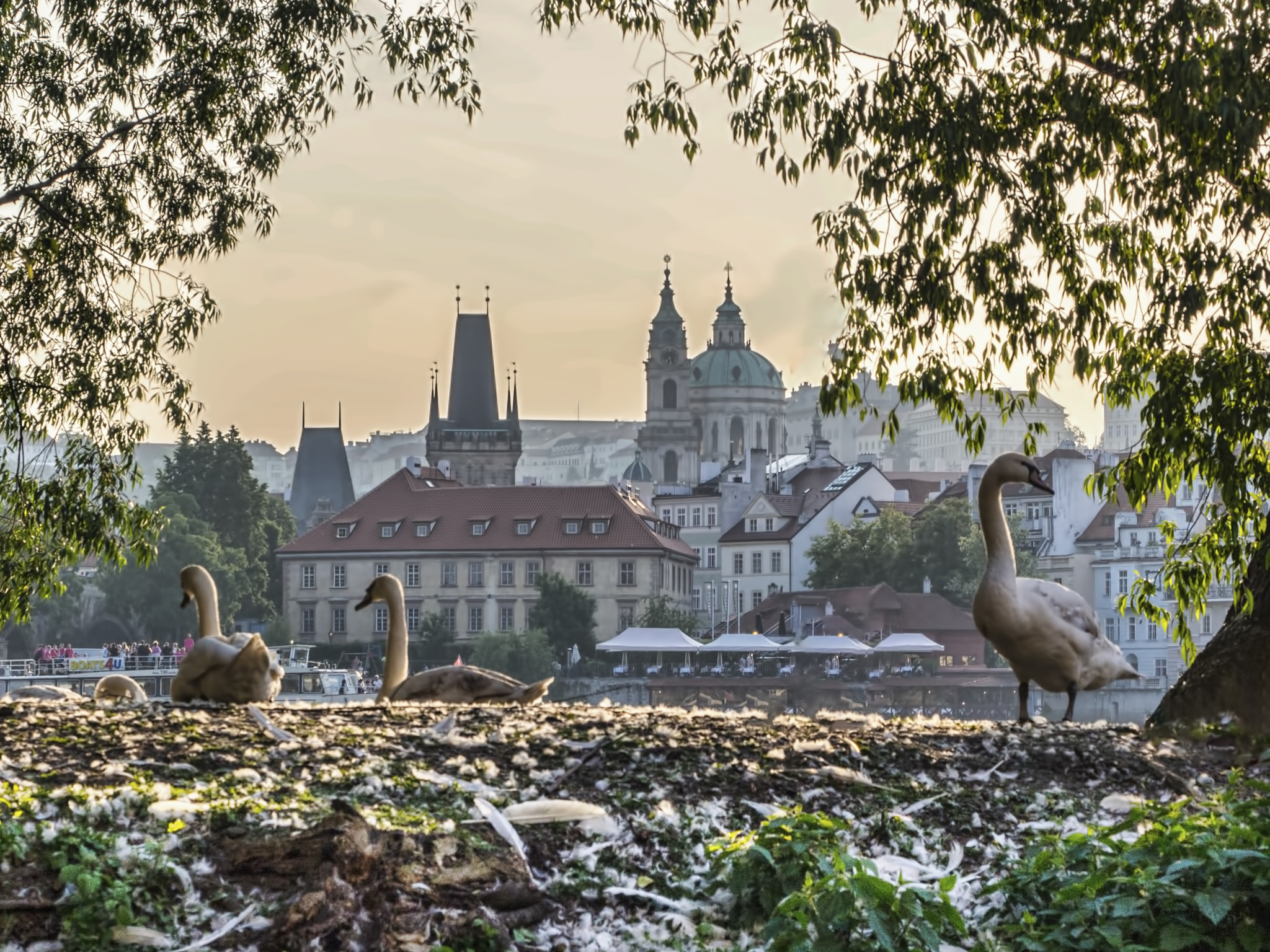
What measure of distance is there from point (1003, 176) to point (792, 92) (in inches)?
42.6

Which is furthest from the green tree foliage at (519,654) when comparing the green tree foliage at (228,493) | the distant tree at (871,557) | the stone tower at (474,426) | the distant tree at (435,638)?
the stone tower at (474,426)

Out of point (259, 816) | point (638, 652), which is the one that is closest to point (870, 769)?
point (259, 816)

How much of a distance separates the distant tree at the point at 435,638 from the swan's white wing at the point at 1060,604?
105061 millimetres

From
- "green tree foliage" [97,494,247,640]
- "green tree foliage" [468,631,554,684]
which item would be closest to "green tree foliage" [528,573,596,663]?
"green tree foliage" [468,631,554,684]

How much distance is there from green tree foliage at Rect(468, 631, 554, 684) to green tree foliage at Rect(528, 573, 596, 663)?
3.63 m

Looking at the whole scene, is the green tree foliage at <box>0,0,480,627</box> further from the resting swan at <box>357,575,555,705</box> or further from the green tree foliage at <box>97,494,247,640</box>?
the green tree foliage at <box>97,494,247,640</box>

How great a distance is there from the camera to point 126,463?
1224 centimetres

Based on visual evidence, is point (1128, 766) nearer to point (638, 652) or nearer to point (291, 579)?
point (638, 652)

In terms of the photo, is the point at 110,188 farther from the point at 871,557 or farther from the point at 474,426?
the point at 474,426

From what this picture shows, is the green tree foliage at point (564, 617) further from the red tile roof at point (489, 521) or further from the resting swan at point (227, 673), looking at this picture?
the resting swan at point (227, 673)

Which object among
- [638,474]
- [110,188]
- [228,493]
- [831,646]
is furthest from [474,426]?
[110,188]

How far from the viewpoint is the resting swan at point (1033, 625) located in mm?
9227

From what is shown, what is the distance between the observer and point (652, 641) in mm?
94062

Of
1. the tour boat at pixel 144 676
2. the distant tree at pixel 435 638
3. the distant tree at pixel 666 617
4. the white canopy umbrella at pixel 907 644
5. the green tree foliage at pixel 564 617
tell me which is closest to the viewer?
the tour boat at pixel 144 676
